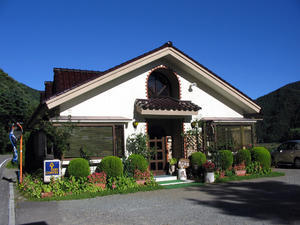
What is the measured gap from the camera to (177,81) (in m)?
13.6

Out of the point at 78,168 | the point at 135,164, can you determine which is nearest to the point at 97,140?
the point at 78,168

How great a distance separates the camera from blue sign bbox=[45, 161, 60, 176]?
9.56m

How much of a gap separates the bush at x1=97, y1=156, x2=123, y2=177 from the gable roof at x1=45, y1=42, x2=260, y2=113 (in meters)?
2.84

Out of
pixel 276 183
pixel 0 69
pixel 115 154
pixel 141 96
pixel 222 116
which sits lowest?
pixel 276 183

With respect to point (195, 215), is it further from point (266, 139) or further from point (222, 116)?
point (266, 139)

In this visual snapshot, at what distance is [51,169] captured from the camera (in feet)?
31.6

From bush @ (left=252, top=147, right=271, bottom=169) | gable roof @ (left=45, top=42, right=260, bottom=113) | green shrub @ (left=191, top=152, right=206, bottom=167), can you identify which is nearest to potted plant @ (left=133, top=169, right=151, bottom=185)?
green shrub @ (left=191, top=152, right=206, bottom=167)

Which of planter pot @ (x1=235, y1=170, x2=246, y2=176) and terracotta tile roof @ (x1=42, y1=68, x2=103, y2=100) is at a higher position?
terracotta tile roof @ (x1=42, y1=68, x2=103, y2=100)

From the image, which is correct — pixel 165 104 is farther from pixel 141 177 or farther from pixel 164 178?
pixel 141 177

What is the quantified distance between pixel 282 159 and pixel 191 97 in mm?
8117

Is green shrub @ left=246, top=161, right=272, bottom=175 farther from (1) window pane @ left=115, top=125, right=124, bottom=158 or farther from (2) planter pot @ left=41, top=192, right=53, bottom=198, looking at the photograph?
(2) planter pot @ left=41, top=192, right=53, bottom=198

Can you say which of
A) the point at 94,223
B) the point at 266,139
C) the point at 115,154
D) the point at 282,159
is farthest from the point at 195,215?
the point at 266,139

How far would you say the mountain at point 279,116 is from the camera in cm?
3800

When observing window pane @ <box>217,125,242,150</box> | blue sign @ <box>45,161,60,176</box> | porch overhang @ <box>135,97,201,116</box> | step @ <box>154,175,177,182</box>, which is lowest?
step @ <box>154,175,177,182</box>
